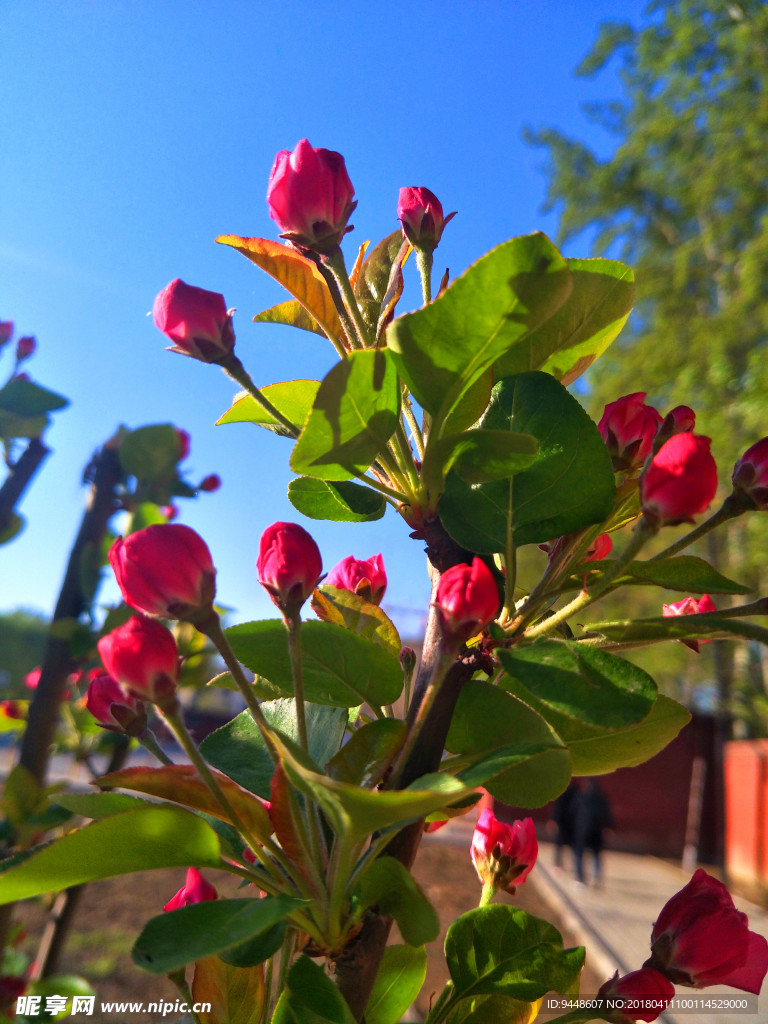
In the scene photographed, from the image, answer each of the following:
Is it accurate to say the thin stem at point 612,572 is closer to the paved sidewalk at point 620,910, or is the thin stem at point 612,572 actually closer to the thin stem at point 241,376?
the thin stem at point 241,376

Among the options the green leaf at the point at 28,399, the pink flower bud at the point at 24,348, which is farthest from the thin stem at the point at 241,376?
the pink flower bud at the point at 24,348

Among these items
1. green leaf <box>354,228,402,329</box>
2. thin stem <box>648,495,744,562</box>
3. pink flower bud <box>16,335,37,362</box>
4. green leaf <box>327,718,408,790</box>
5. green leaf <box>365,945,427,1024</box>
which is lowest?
green leaf <box>365,945,427,1024</box>

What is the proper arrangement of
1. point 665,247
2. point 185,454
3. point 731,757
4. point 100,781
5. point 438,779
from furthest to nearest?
1. point 665,247
2. point 731,757
3. point 185,454
4. point 100,781
5. point 438,779

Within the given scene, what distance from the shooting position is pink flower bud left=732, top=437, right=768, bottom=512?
1.75 ft

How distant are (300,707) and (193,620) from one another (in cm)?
9

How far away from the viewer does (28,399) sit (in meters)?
1.79

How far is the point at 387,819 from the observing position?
40cm

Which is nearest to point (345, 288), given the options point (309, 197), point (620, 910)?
point (309, 197)

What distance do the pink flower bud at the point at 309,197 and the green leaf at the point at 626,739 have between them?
0.46 m

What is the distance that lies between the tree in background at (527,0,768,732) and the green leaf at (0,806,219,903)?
28.7 feet

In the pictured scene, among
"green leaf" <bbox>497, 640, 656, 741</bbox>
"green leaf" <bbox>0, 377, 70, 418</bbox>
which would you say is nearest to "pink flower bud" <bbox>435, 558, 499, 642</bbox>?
"green leaf" <bbox>497, 640, 656, 741</bbox>

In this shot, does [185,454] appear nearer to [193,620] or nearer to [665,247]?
[193,620]

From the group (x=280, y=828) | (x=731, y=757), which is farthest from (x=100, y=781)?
(x=731, y=757)

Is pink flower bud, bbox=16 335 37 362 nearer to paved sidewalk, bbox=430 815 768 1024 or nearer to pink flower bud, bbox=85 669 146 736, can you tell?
pink flower bud, bbox=85 669 146 736
